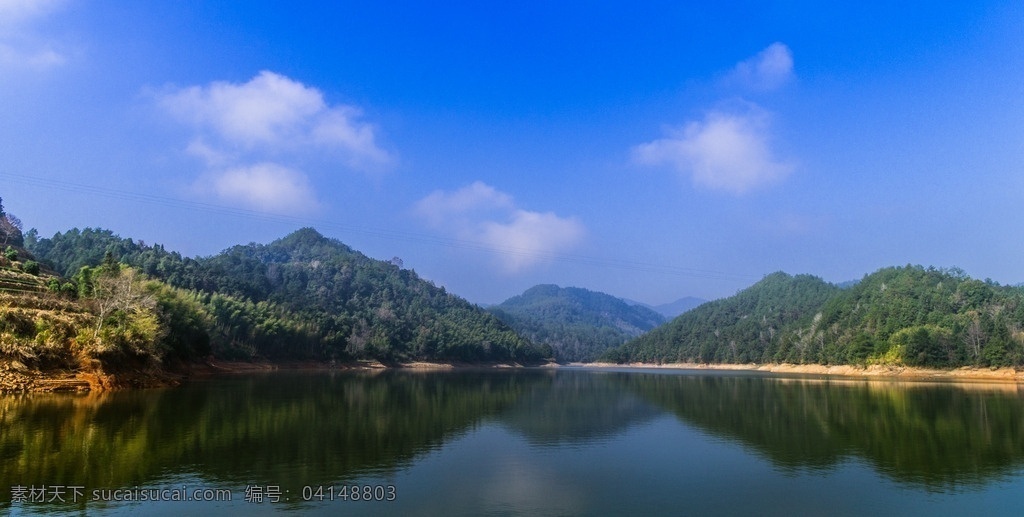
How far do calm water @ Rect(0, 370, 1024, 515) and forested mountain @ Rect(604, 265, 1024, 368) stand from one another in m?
61.9

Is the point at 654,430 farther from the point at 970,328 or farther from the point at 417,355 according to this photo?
the point at 417,355

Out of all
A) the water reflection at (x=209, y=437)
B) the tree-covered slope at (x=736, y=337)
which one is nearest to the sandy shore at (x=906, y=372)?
the tree-covered slope at (x=736, y=337)

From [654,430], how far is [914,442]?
423 inches

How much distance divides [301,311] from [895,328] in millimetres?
111694

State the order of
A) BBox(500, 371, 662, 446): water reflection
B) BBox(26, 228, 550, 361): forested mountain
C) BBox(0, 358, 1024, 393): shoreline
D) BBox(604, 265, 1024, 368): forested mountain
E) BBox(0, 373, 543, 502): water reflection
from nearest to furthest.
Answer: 1. BBox(0, 373, 543, 502): water reflection
2. BBox(500, 371, 662, 446): water reflection
3. BBox(0, 358, 1024, 393): shoreline
4. BBox(604, 265, 1024, 368): forested mountain
5. BBox(26, 228, 550, 361): forested mountain

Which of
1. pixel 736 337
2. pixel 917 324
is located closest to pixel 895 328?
pixel 917 324

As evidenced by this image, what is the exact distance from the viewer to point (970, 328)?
8488 centimetres

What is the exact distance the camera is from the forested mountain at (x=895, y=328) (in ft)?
277

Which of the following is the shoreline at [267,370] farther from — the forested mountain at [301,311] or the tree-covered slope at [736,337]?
the tree-covered slope at [736,337]

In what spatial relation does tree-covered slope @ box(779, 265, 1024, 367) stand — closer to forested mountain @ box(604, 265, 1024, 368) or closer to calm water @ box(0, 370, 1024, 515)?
forested mountain @ box(604, 265, 1024, 368)

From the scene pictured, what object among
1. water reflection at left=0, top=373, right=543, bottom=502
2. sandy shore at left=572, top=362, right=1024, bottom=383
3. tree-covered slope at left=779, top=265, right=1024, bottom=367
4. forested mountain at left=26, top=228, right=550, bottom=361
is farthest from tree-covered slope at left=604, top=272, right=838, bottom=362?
water reflection at left=0, top=373, right=543, bottom=502

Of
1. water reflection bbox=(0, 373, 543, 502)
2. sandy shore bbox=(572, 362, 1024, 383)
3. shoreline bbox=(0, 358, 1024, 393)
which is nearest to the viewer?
water reflection bbox=(0, 373, 543, 502)

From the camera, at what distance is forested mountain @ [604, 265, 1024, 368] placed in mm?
84438

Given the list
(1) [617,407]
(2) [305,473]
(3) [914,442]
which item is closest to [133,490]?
(2) [305,473]
